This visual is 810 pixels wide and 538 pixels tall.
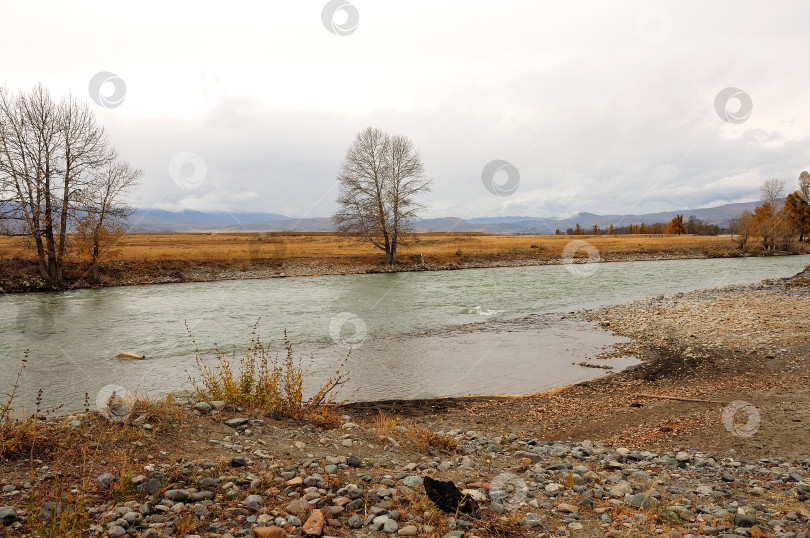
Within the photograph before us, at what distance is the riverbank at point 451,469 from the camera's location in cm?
516

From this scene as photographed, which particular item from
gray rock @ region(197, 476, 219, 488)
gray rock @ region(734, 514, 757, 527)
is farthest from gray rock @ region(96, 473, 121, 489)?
gray rock @ region(734, 514, 757, 527)

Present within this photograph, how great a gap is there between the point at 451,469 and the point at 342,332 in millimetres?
16112

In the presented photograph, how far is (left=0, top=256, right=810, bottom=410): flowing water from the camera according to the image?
14477 mm

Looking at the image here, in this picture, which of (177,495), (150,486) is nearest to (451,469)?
(177,495)

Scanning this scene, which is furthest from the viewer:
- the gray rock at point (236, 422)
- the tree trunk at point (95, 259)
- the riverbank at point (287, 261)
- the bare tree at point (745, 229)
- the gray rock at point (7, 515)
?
the bare tree at point (745, 229)

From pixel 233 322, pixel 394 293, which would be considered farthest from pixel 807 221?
pixel 233 322

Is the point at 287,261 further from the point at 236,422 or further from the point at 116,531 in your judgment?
the point at 116,531

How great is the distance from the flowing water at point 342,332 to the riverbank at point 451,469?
3.70m

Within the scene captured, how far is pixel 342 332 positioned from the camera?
22.8 meters

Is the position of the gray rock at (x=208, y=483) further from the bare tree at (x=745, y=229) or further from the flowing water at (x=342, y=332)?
the bare tree at (x=745, y=229)

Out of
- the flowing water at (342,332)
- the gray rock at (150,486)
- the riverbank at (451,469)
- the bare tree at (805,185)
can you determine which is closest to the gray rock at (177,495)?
the riverbank at (451,469)

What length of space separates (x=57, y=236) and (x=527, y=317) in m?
43.5

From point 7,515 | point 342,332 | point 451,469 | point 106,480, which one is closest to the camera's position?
point 7,515

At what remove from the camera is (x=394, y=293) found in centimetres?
3834
